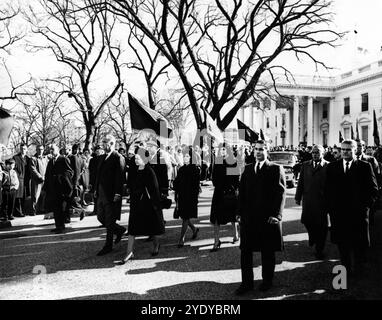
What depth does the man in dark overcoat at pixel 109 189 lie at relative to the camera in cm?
679

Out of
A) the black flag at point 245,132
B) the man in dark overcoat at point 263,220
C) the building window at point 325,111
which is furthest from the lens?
the building window at point 325,111

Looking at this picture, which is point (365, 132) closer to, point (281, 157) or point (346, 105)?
point (346, 105)

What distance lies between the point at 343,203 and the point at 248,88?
12.0 meters

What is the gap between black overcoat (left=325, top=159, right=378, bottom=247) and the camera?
5.32 meters

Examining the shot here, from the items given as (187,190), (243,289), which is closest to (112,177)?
(187,190)

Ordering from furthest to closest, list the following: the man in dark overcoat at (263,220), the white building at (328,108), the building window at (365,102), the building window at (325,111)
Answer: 1. the building window at (325,111)
2. the building window at (365,102)
3. the white building at (328,108)
4. the man in dark overcoat at (263,220)

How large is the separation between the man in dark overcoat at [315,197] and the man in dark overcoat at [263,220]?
6.54 ft

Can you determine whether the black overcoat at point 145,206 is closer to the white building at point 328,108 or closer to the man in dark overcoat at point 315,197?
the man in dark overcoat at point 315,197

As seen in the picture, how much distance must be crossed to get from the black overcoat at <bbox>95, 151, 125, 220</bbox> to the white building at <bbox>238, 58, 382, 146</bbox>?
133 ft

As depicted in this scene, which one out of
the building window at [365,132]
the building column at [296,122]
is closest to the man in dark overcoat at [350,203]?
the building window at [365,132]

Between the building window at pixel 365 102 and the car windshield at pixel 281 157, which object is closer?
the car windshield at pixel 281 157

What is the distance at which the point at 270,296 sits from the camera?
14.6 ft
